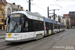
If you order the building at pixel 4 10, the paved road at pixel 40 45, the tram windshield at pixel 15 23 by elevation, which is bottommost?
the paved road at pixel 40 45

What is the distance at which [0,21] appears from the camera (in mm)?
50656

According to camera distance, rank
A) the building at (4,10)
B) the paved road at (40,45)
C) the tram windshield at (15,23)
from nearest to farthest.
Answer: the paved road at (40,45) → the tram windshield at (15,23) → the building at (4,10)

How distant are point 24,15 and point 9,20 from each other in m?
1.52

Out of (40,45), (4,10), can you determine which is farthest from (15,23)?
(4,10)

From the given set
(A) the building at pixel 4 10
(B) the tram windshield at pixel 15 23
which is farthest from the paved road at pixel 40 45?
(A) the building at pixel 4 10

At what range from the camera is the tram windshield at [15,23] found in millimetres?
10573

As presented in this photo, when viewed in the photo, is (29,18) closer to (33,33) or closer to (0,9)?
(33,33)

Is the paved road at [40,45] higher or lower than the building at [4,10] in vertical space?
lower

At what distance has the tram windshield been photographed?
10.6m

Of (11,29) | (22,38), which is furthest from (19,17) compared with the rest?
(22,38)

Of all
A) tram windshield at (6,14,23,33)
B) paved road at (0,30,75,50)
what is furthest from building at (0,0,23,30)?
paved road at (0,30,75,50)

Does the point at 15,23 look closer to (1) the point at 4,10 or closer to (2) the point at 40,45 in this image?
(2) the point at 40,45

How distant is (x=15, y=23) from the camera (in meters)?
10.6

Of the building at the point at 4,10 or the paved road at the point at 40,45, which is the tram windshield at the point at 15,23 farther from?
the building at the point at 4,10
